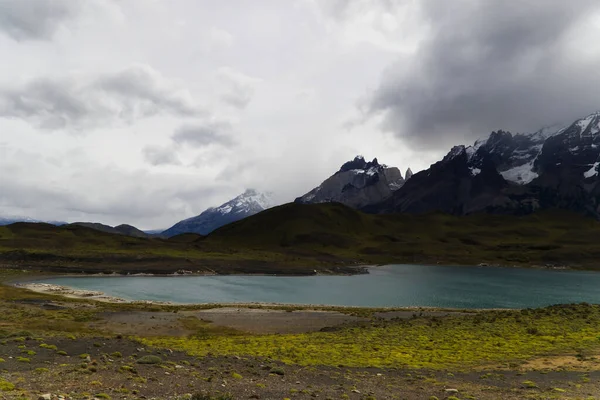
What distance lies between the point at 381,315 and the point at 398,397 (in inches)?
1722

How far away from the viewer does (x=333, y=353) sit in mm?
32469

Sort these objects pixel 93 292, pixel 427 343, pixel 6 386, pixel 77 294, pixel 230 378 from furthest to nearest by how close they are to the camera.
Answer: pixel 93 292, pixel 77 294, pixel 427 343, pixel 230 378, pixel 6 386

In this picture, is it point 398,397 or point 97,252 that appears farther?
point 97,252

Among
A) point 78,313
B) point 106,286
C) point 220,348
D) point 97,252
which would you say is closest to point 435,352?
point 220,348

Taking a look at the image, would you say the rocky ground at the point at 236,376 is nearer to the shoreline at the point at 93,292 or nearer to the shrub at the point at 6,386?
the shrub at the point at 6,386

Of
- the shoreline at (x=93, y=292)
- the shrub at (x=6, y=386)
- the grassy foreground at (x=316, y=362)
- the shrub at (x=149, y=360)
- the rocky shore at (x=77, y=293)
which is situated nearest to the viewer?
the shrub at (x=6, y=386)

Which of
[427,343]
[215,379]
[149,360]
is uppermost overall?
[149,360]

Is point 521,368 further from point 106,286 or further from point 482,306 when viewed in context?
point 106,286

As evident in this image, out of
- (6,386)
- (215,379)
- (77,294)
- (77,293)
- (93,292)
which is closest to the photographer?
(6,386)

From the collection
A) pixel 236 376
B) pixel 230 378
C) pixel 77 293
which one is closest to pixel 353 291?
pixel 77 293

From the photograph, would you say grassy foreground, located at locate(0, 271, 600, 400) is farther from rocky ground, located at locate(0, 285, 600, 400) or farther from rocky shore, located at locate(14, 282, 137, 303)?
rocky shore, located at locate(14, 282, 137, 303)

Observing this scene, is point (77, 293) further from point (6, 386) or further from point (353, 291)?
point (6, 386)

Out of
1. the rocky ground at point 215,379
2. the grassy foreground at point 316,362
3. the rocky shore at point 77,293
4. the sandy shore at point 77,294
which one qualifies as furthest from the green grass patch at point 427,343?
the rocky shore at point 77,293

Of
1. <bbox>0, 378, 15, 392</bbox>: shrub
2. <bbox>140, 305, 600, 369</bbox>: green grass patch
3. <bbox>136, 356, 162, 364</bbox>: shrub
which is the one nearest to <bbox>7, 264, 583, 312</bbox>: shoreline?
<bbox>140, 305, 600, 369</bbox>: green grass patch
